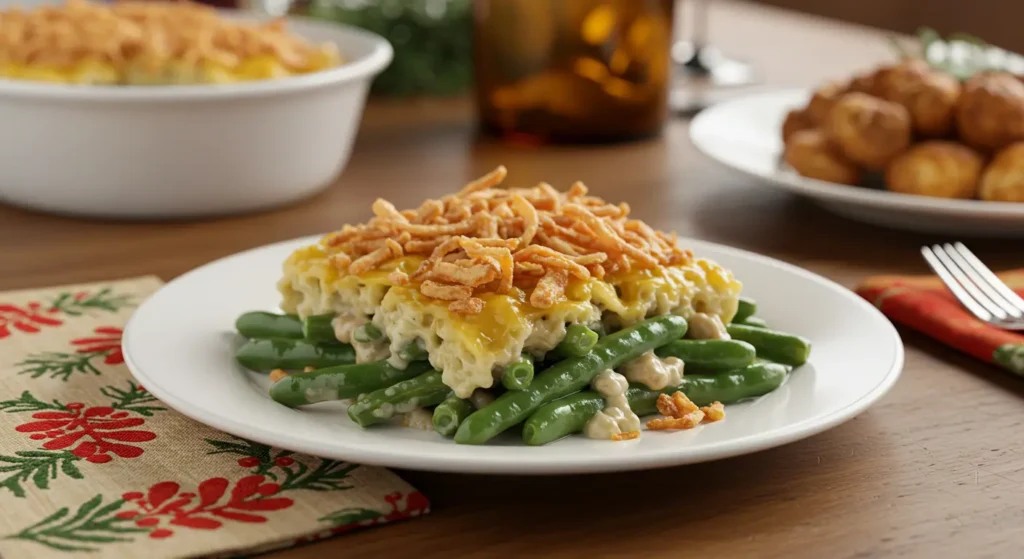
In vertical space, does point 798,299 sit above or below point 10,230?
above

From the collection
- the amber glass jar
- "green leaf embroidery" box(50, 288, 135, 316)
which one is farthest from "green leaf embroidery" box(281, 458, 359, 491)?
the amber glass jar

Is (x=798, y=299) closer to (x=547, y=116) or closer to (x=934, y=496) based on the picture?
(x=934, y=496)

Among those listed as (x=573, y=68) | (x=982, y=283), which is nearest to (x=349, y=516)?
(x=982, y=283)

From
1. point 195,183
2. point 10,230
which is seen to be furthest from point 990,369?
point 10,230

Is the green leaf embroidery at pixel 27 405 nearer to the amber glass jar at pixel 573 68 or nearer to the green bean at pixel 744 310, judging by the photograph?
the green bean at pixel 744 310

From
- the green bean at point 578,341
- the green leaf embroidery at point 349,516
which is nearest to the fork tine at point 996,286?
the green bean at point 578,341

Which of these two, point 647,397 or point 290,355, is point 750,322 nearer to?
point 647,397
